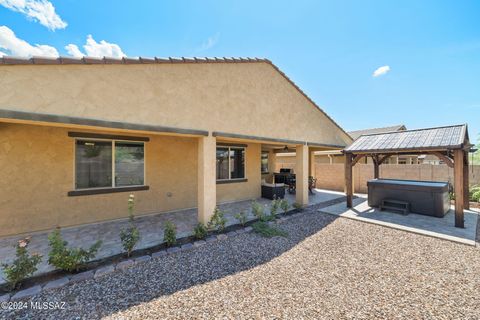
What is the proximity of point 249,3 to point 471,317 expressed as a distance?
1055cm

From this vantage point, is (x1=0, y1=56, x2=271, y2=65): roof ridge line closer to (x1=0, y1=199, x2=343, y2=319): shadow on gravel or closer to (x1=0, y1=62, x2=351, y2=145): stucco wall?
(x1=0, y1=62, x2=351, y2=145): stucco wall

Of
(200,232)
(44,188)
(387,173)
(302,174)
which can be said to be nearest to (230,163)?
(302,174)

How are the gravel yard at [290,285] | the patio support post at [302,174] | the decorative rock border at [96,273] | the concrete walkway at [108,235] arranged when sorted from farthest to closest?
the patio support post at [302,174], the concrete walkway at [108,235], the decorative rock border at [96,273], the gravel yard at [290,285]

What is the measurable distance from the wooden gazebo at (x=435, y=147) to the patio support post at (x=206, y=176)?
648 centimetres

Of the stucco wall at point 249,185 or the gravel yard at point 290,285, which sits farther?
the stucco wall at point 249,185

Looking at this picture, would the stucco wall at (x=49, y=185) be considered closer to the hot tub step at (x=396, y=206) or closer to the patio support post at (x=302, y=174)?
the patio support post at (x=302, y=174)

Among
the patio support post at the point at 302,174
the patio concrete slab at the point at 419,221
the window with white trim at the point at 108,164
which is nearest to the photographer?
the patio concrete slab at the point at 419,221

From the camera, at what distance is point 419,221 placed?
6.60m

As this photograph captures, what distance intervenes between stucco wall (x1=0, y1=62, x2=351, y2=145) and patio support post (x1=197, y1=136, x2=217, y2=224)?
479mm

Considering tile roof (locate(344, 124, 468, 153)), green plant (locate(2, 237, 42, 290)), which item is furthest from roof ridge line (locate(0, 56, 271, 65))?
tile roof (locate(344, 124, 468, 153))

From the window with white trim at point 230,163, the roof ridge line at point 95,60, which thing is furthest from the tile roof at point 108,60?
the window with white trim at point 230,163

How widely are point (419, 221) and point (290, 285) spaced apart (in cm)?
640

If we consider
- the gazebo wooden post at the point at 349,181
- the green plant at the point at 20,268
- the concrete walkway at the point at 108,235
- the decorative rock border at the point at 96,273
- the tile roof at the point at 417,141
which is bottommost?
the decorative rock border at the point at 96,273

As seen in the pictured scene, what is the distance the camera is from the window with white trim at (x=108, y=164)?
237 inches
